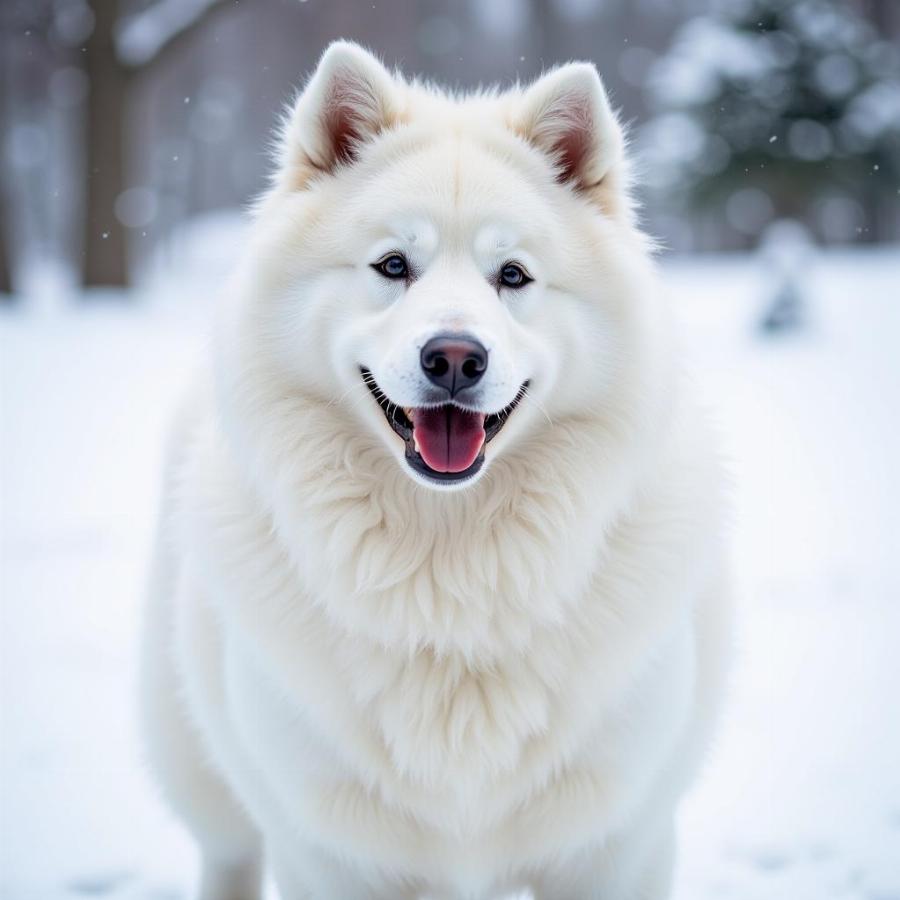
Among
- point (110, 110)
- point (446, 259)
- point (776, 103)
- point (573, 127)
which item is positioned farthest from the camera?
point (776, 103)

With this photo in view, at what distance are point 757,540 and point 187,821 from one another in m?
5.12

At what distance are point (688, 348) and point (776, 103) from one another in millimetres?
16548

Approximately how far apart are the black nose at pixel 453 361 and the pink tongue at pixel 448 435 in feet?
0.47

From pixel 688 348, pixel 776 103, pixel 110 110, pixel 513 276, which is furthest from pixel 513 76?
pixel 513 276

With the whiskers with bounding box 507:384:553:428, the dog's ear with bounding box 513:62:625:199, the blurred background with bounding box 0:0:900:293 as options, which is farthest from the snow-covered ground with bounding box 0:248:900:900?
the blurred background with bounding box 0:0:900:293

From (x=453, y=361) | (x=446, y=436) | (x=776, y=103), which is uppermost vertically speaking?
(x=776, y=103)

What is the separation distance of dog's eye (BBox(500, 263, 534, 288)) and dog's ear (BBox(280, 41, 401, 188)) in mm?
578

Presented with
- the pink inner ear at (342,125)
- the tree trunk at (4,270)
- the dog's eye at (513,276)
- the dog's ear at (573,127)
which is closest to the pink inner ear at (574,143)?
the dog's ear at (573,127)

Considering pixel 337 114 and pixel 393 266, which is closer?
pixel 393 266

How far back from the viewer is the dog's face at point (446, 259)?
2.28 meters

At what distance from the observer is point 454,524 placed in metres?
2.49

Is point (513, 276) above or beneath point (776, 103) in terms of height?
beneath

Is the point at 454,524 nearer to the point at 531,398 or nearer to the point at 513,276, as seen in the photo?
the point at 531,398

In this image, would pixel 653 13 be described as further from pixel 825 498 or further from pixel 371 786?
pixel 371 786
